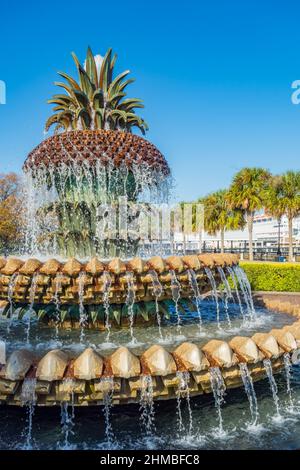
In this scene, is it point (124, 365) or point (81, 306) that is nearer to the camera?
point (124, 365)

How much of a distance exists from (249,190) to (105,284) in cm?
3094

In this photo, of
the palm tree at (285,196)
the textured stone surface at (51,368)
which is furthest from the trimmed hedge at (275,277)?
the palm tree at (285,196)

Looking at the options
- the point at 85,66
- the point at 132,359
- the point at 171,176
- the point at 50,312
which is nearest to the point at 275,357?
the point at 132,359

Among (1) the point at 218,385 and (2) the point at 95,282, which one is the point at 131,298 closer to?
(2) the point at 95,282

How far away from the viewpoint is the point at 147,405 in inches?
202

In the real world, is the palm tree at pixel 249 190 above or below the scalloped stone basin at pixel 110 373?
above

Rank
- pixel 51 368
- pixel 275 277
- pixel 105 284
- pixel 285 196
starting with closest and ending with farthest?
pixel 51 368
pixel 105 284
pixel 275 277
pixel 285 196

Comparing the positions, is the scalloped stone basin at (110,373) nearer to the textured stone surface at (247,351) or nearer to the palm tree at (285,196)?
the textured stone surface at (247,351)

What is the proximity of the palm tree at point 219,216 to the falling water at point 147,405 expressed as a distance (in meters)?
36.2

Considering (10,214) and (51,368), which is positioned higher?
(10,214)

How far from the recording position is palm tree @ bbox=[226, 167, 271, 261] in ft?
116

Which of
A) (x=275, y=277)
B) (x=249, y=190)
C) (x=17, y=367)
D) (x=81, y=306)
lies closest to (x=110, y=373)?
(x=17, y=367)

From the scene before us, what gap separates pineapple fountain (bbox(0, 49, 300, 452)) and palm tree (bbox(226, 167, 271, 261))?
26.2m

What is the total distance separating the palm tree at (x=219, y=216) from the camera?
41969 mm
